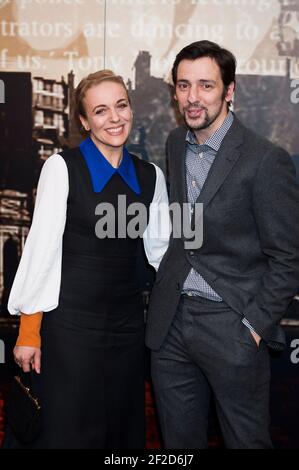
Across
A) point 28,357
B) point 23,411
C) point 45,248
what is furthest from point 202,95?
point 23,411

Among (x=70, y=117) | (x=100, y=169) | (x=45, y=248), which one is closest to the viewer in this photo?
(x=45, y=248)

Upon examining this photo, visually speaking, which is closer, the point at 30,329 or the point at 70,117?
the point at 30,329

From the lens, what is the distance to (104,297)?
220 centimetres

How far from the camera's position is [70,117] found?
277 cm

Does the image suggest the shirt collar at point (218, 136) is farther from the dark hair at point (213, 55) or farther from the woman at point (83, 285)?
the woman at point (83, 285)

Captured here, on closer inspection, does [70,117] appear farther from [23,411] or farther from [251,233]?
[23,411]

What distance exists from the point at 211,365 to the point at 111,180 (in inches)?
29.0

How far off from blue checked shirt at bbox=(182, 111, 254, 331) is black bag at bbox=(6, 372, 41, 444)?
0.65 m

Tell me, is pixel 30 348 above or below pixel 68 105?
below

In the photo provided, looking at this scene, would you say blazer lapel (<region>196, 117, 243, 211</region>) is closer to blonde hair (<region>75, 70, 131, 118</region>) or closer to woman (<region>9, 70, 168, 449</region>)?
woman (<region>9, 70, 168, 449</region>)

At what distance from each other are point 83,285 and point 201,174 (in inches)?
22.4

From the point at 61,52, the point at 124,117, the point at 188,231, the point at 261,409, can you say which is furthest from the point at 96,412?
the point at 61,52

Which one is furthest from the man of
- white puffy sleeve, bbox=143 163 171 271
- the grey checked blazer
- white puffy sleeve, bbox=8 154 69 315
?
white puffy sleeve, bbox=8 154 69 315

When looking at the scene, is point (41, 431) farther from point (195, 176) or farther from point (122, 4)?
point (122, 4)
